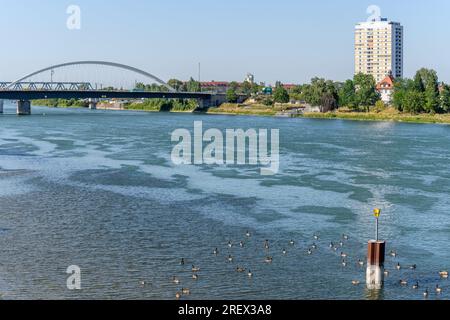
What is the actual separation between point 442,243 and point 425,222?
2583 millimetres

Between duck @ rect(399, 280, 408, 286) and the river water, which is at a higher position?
the river water

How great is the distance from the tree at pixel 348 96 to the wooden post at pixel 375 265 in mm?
74498

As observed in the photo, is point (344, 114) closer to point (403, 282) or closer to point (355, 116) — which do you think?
point (355, 116)

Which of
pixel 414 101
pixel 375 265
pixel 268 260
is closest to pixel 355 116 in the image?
pixel 414 101

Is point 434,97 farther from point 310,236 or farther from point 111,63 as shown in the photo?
point 310,236

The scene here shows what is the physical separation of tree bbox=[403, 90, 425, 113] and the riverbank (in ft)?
3.03

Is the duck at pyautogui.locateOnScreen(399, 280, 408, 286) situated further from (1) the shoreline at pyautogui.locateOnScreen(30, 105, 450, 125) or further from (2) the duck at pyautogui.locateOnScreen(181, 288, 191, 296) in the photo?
(1) the shoreline at pyautogui.locateOnScreen(30, 105, 450, 125)

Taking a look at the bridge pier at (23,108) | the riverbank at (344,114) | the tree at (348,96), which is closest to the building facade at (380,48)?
the riverbank at (344,114)

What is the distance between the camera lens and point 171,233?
63.5 ft

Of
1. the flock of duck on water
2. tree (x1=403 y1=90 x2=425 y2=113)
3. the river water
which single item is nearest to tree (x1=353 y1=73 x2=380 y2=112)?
tree (x1=403 y1=90 x2=425 y2=113)

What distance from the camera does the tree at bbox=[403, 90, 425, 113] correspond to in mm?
78637

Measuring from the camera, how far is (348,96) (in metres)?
88.5

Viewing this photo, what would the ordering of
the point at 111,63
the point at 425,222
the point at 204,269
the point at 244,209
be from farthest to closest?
the point at 111,63
the point at 244,209
the point at 425,222
the point at 204,269

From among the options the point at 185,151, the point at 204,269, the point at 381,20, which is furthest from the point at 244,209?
the point at 381,20
